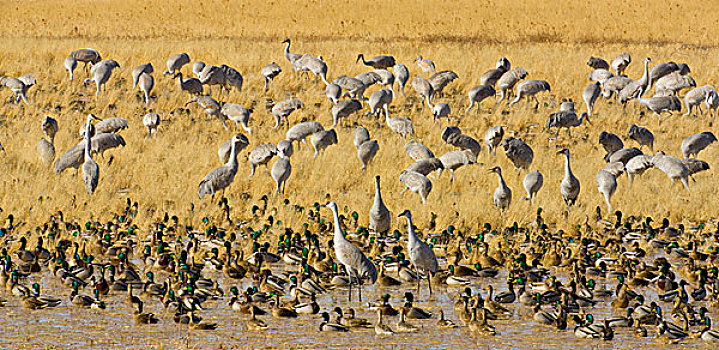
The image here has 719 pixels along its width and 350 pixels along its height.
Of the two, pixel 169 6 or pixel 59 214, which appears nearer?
pixel 59 214

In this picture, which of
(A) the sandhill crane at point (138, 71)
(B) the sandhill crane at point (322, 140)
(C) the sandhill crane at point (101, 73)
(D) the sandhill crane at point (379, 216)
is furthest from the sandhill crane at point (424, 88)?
(D) the sandhill crane at point (379, 216)

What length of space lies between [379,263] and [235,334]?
130 inches

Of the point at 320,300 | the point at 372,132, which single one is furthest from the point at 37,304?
the point at 372,132

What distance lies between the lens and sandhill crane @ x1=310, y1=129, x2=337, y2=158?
746 inches

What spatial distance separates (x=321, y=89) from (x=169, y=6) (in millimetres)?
27634

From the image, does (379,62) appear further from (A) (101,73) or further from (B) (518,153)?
(B) (518,153)

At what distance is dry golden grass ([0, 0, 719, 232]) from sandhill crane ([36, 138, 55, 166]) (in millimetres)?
162

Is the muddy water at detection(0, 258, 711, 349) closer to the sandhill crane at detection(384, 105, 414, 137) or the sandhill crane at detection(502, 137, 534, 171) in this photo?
the sandhill crane at detection(502, 137, 534, 171)

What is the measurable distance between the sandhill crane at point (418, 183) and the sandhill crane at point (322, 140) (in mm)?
3687

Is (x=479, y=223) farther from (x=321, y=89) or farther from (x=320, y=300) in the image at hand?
(x=321, y=89)

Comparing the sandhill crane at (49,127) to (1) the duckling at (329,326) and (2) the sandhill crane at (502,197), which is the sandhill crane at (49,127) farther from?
(1) the duckling at (329,326)

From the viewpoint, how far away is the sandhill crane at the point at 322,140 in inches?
746

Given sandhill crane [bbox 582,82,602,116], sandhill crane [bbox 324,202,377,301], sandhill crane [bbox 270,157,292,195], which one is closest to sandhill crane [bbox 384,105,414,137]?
sandhill crane [bbox 582,82,602,116]

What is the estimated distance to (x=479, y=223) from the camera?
14164mm
